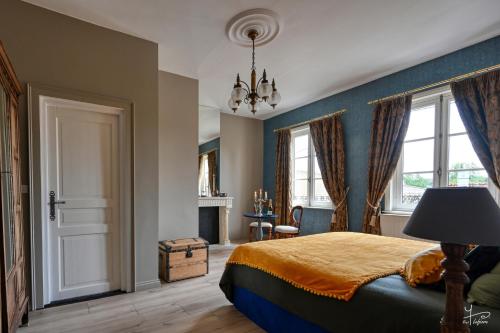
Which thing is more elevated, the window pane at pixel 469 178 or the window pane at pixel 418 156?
the window pane at pixel 418 156

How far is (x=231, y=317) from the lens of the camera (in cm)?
245

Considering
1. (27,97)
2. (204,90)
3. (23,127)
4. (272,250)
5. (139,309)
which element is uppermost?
(204,90)

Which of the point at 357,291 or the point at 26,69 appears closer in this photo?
the point at 357,291

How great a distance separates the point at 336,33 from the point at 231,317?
3.05 meters

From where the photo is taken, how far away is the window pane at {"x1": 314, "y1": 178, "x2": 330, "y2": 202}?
507 centimetres

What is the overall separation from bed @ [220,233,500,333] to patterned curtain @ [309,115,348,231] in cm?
190

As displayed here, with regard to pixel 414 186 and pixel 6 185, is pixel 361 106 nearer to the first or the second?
pixel 414 186

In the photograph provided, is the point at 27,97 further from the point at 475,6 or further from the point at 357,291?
the point at 475,6

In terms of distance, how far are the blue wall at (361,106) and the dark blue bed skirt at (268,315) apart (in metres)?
2.51

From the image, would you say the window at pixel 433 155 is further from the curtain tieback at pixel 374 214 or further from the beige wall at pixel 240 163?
the beige wall at pixel 240 163

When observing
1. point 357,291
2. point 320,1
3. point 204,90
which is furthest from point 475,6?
point 204,90

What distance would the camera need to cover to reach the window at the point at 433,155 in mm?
3217

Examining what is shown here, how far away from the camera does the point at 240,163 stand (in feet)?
20.0

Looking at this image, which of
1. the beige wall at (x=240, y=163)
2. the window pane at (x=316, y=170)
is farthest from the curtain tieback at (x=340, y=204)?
the beige wall at (x=240, y=163)
